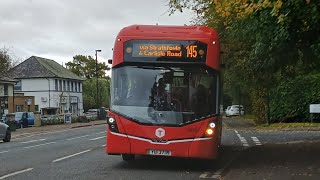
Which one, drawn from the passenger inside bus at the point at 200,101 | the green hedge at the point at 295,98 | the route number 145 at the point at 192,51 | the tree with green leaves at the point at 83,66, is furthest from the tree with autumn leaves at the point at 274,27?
the tree with green leaves at the point at 83,66

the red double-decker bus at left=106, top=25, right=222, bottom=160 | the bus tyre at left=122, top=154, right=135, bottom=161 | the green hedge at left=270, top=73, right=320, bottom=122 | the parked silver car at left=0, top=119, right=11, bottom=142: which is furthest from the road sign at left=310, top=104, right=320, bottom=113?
the red double-decker bus at left=106, top=25, right=222, bottom=160

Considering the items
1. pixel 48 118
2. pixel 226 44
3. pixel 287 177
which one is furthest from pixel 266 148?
pixel 48 118

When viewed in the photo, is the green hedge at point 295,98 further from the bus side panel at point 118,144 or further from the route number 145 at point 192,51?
the bus side panel at point 118,144

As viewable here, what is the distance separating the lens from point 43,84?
264 feet

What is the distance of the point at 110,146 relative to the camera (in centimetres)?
1152

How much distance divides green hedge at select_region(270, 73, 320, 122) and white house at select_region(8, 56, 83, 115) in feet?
164

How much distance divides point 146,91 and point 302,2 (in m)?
3.94

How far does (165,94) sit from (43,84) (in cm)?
7152

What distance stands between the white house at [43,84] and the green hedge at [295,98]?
1974 inches

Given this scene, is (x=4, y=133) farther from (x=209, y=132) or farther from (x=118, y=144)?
(x=209, y=132)

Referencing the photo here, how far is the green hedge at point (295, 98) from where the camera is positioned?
32.6 m

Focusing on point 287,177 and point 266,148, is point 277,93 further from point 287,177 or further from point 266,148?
point 287,177

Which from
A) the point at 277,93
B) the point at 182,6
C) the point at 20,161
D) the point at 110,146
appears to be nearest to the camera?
the point at 110,146

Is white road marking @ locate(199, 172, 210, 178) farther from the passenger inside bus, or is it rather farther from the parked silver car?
the parked silver car
